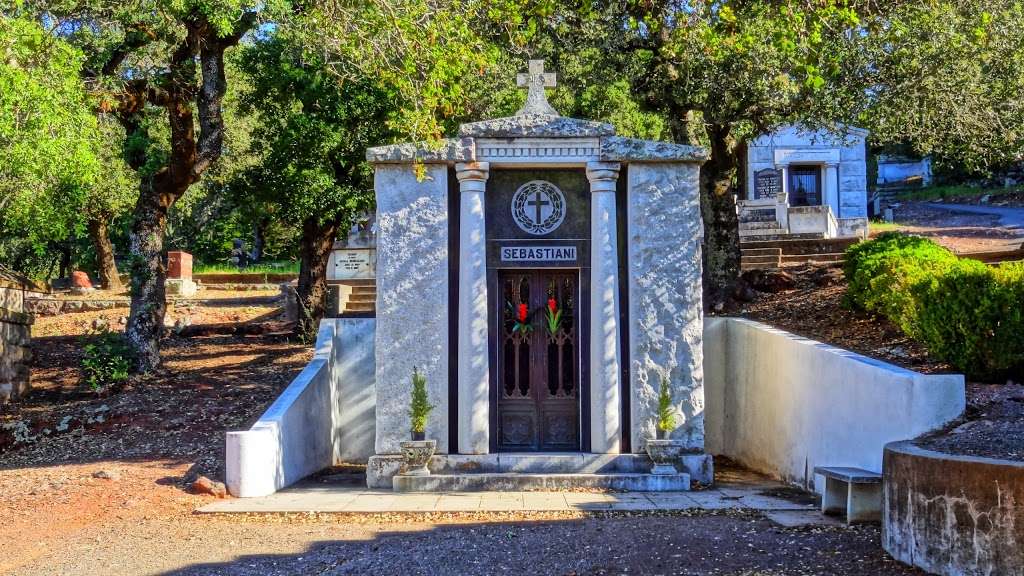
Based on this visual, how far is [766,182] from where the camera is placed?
3522 centimetres

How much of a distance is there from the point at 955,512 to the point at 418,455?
5.92 m

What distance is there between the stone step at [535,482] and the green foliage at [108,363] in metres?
6.94

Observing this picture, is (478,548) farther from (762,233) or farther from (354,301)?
(762,233)

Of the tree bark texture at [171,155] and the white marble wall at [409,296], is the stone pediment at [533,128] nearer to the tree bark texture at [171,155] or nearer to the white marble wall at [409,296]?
the white marble wall at [409,296]

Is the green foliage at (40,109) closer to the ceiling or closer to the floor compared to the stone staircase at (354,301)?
closer to the ceiling

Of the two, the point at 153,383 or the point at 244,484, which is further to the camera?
the point at 153,383

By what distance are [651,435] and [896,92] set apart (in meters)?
7.71

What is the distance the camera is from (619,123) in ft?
65.0

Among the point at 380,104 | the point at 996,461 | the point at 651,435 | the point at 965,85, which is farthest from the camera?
the point at 380,104

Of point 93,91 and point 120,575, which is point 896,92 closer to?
point 93,91

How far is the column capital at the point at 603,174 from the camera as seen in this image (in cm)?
1105

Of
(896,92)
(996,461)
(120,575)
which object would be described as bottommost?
(120,575)

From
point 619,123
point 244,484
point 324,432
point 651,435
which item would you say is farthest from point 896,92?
point 244,484

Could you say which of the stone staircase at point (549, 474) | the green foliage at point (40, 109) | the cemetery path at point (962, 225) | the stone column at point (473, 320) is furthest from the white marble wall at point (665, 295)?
the cemetery path at point (962, 225)
